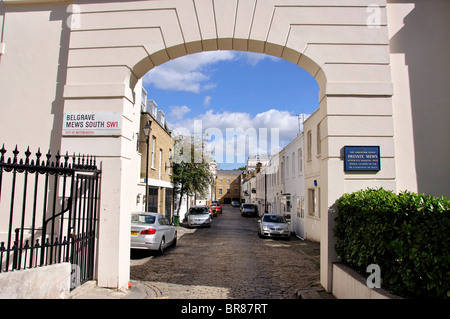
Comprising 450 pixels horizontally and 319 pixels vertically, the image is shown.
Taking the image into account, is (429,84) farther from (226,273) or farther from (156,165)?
(156,165)

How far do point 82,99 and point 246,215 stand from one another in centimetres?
3629

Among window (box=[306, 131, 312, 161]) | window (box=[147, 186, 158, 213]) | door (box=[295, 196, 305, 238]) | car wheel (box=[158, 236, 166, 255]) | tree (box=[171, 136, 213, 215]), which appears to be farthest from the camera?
tree (box=[171, 136, 213, 215])

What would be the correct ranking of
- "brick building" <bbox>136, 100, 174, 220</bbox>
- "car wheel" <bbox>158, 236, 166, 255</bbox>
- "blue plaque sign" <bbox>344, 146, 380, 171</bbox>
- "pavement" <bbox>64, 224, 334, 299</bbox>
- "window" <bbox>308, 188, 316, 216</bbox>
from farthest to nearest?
"brick building" <bbox>136, 100, 174, 220</bbox>
"window" <bbox>308, 188, 316, 216</bbox>
"car wheel" <bbox>158, 236, 166, 255</bbox>
"blue plaque sign" <bbox>344, 146, 380, 171</bbox>
"pavement" <bbox>64, 224, 334, 299</bbox>

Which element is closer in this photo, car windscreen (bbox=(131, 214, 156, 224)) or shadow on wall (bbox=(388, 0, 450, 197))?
shadow on wall (bbox=(388, 0, 450, 197))

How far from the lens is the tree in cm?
2550

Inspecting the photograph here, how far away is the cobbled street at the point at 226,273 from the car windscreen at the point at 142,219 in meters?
1.12

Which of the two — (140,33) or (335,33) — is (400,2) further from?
(140,33)

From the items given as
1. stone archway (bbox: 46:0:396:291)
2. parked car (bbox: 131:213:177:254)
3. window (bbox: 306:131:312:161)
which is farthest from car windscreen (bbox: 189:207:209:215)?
stone archway (bbox: 46:0:396:291)

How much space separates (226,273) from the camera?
27.1ft

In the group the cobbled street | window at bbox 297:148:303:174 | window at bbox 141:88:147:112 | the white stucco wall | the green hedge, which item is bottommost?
the cobbled street

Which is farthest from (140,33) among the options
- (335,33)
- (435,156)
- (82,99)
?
(435,156)

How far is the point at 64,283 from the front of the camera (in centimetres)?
506

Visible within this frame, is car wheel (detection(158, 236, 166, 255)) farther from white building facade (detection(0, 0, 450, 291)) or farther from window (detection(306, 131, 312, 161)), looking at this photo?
window (detection(306, 131, 312, 161))

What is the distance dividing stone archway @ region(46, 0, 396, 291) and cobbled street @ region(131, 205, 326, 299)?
41.4 inches
